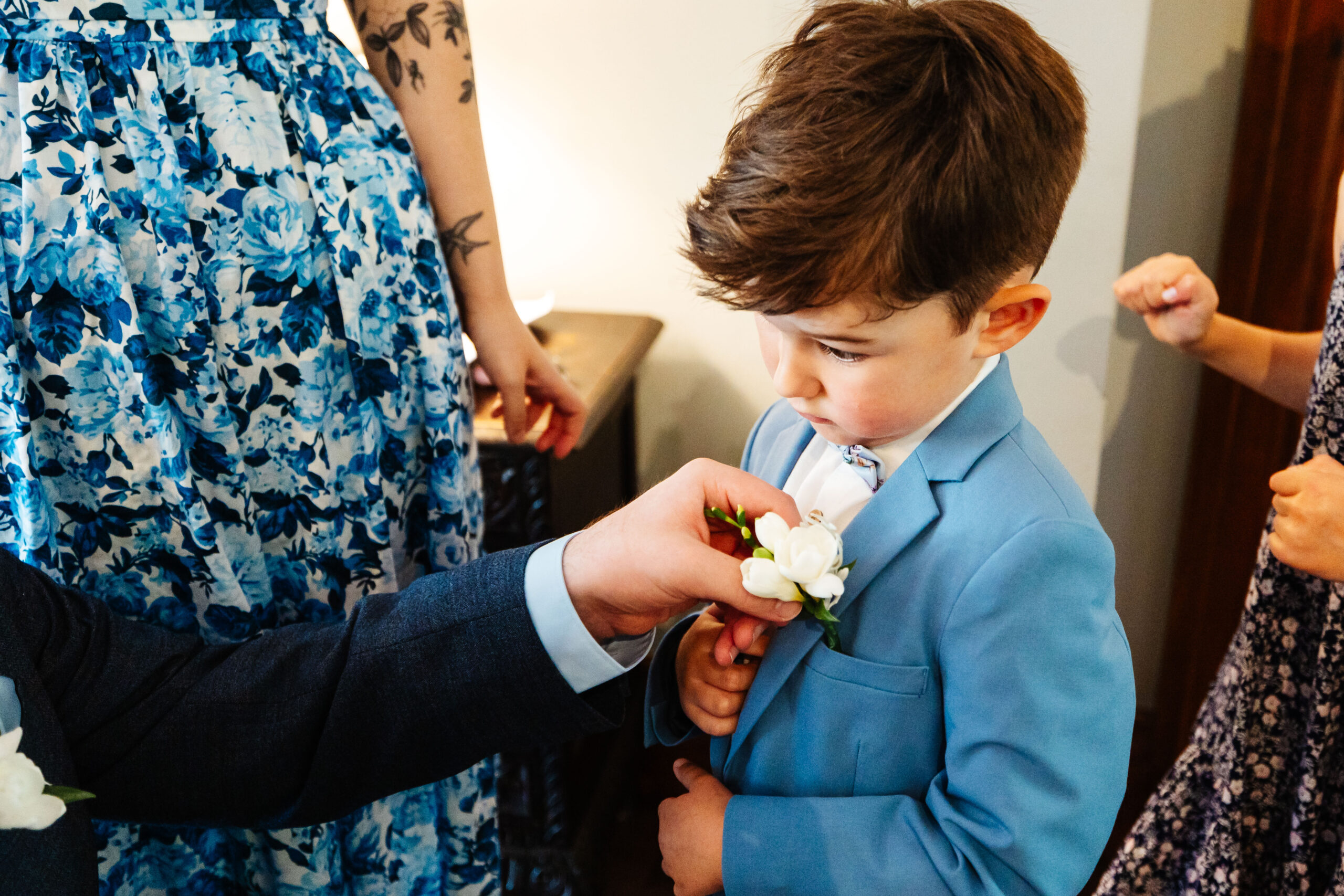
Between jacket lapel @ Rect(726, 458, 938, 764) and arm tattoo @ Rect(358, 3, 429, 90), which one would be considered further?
arm tattoo @ Rect(358, 3, 429, 90)

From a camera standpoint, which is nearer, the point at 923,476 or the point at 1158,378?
the point at 923,476

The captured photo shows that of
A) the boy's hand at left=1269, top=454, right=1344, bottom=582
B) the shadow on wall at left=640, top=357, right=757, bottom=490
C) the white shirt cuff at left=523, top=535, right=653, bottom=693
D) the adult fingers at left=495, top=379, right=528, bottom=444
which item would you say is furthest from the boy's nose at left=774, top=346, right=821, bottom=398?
the shadow on wall at left=640, top=357, right=757, bottom=490

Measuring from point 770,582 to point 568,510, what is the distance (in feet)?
3.09

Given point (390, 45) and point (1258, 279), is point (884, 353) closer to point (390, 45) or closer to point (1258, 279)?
point (390, 45)

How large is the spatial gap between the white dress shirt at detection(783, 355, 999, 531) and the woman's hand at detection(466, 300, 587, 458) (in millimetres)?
345

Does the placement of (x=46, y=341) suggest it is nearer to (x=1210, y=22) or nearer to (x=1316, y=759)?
(x=1316, y=759)

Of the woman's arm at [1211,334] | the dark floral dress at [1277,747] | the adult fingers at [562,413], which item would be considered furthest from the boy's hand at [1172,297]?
the adult fingers at [562,413]

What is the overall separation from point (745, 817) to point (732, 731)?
72 millimetres

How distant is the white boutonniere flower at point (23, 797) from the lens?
50cm

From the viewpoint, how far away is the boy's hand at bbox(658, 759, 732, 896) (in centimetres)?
80

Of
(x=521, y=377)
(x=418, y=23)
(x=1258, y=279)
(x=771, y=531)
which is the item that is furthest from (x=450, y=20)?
(x=1258, y=279)

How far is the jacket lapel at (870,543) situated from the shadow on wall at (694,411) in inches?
41.6

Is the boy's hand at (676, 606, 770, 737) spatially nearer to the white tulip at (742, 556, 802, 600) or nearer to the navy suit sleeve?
the navy suit sleeve

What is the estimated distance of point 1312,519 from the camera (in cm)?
97
